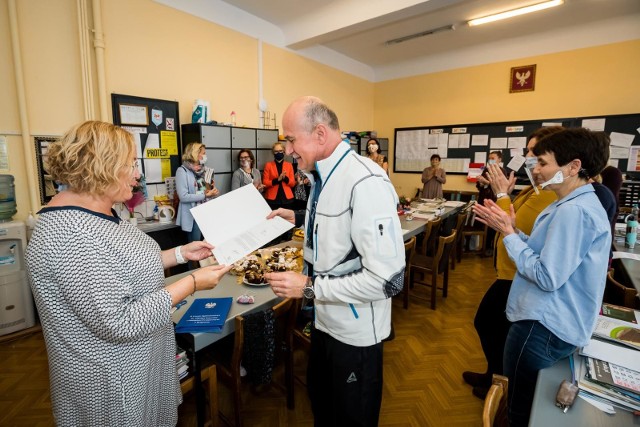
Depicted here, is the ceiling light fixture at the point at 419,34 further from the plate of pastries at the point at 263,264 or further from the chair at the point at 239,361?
the chair at the point at 239,361

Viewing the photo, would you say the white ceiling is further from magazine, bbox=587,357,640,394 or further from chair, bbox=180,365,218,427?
chair, bbox=180,365,218,427

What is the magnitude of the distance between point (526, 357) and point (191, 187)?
351 cm

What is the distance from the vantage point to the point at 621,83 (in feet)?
17.1

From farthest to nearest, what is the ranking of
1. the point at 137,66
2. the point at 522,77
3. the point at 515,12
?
the point at 522,77
the point at 515,12
the point at 137,66

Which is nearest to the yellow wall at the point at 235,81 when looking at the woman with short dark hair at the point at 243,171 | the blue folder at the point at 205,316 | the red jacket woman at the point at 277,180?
the woman with short dark hair at the point at 243,171

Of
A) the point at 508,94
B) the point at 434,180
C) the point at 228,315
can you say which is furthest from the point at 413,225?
the point at 508,94

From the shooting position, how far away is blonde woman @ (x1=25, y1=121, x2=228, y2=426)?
34.9 inches

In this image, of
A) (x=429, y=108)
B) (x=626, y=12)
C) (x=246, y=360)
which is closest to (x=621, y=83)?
(x=626, y=12)

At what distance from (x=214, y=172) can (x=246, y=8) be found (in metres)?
2.45

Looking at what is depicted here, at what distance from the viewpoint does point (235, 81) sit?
4.84m

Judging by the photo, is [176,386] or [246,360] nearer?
[176,386]

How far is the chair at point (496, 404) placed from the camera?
91cm

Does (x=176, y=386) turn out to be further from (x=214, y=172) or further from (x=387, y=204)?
(x=214, y=172)

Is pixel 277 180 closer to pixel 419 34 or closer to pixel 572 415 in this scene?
pixel 419 34
